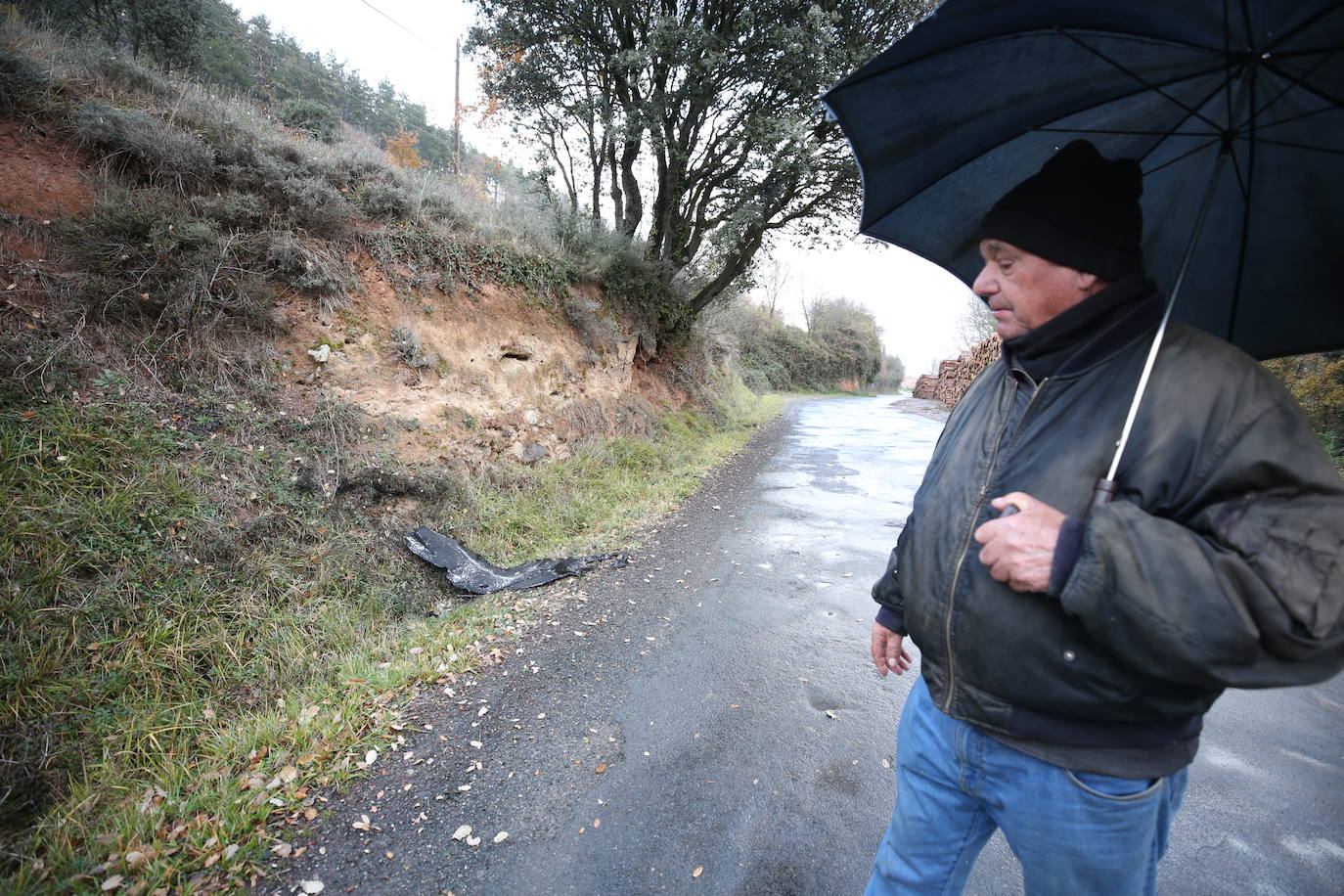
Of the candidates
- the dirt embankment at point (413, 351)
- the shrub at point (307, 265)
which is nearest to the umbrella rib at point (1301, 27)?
the dirt embankment at point (413, 351)

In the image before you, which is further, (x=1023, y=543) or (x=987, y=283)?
(x=987, y=283)

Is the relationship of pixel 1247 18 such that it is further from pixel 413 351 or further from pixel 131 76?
pixel 131 76

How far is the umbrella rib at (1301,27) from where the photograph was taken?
1138mm

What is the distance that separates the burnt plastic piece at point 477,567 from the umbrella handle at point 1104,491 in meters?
4.39

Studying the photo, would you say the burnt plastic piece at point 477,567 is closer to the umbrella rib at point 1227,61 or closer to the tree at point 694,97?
the umbrella rib at point 1227,61

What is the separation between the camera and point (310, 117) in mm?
12539

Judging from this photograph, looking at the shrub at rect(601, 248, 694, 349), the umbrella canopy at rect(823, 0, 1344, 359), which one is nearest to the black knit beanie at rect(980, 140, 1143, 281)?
the umbrella canopy at rect(823, 0, 1344, 359)

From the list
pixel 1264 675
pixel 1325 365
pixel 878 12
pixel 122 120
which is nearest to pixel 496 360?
pixel 122 120

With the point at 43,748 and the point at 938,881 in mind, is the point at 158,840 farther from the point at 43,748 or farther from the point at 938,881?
the point at 938,881

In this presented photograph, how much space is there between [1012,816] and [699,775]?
1.77 meters

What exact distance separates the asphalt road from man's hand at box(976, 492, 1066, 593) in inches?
71.1

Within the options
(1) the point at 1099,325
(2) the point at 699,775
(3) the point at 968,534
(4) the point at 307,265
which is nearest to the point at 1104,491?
(3) the point at 968,534

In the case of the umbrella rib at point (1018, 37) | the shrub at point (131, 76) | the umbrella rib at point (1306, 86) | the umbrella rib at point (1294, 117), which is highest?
the shrub at point (131, 76)

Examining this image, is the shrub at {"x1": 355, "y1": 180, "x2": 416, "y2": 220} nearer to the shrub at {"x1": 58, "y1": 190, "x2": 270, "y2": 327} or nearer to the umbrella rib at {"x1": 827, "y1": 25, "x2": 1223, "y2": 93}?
the shrub at {"x1": 58, "y1": 190, "x2": 270, "y2": 327}
